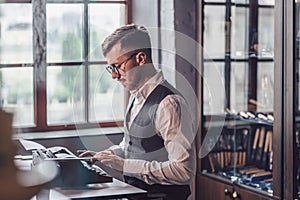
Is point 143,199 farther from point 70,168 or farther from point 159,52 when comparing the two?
point 159,52

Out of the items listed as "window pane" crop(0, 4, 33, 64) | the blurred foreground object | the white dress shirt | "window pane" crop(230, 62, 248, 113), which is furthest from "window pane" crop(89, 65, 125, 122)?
the blurred foreground object

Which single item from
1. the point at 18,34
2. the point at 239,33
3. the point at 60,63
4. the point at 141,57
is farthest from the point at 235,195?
the point at 18,34

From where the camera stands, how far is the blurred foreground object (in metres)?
0.34

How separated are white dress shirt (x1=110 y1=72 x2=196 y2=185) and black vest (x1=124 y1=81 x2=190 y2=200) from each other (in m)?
0.03

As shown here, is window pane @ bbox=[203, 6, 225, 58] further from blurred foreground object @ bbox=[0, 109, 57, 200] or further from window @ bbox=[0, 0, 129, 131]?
blurred foreground object @ bbox=[0, 109, 57, 200]

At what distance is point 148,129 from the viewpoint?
8.21 ft

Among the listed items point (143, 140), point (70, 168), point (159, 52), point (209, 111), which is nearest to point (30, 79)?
point (159, 52)

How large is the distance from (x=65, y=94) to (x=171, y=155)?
1.92 metres

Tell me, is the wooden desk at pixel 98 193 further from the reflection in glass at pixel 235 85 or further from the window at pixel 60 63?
the window at pixel 60 63

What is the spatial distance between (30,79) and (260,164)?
5.63 ft

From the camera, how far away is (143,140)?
252cm

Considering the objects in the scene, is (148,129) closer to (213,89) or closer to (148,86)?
(148,86)

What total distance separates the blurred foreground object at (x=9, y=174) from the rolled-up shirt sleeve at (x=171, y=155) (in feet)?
6.66

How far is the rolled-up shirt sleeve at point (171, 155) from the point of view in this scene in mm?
2381
